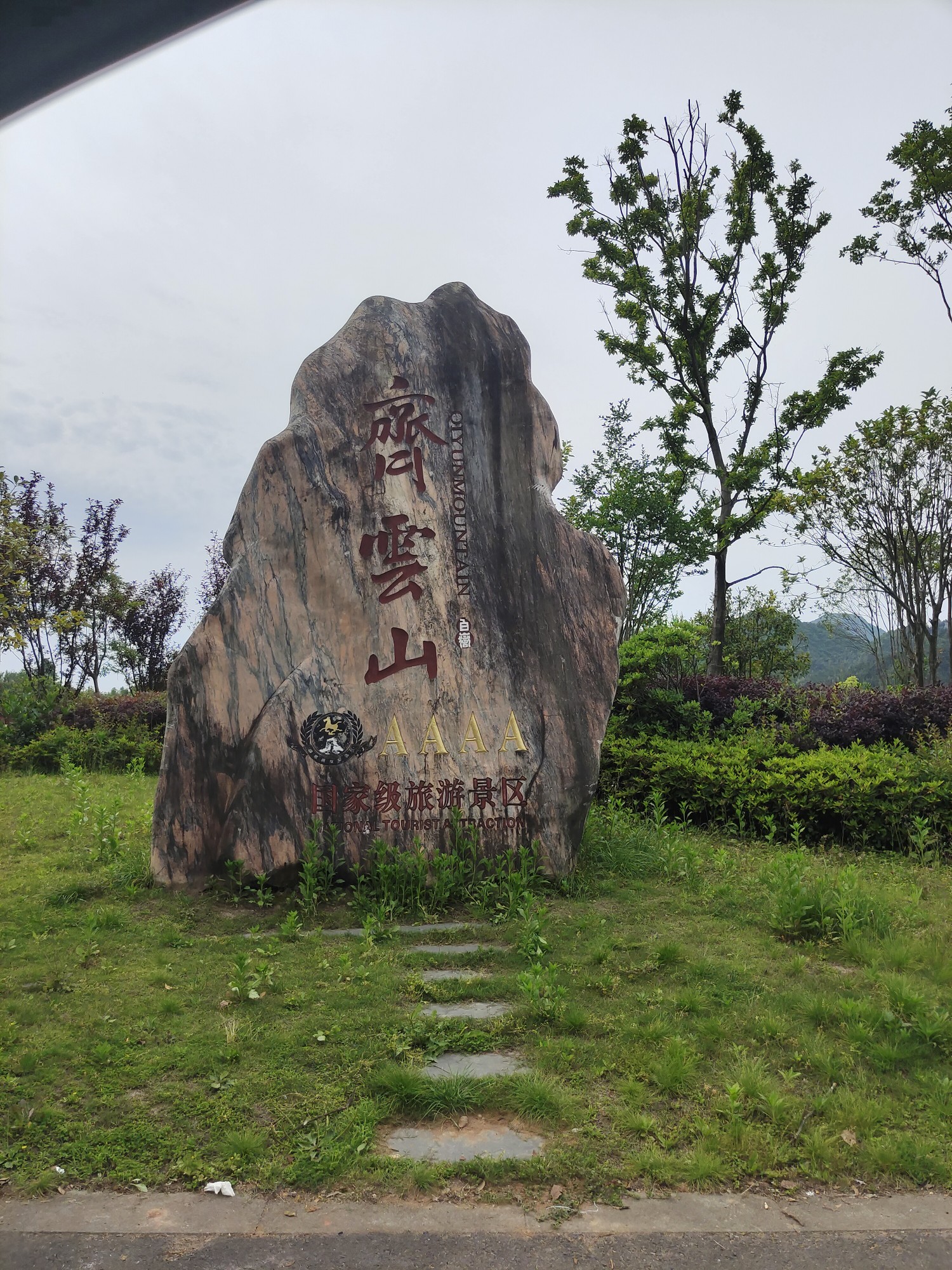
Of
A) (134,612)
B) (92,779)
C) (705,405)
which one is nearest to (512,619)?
(92,779)

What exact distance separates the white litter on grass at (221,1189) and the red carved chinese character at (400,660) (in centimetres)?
321

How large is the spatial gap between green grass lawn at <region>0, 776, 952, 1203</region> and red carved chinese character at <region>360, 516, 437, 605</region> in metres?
1.99

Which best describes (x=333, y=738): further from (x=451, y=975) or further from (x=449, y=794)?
(x=451, y=975)

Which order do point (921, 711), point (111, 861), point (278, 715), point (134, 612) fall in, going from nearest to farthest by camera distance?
1. point (278, 715)
2. point (111, 861)
3. point (921, 711)
4. point (134, 612)

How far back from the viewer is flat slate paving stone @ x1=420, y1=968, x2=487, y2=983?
4.02 m

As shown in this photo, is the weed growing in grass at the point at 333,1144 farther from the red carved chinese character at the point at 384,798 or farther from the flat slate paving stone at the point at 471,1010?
the red carved chinese character at the point at 384,798

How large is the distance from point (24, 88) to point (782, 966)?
14.1 ft

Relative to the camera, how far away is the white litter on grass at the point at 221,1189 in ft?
8.39

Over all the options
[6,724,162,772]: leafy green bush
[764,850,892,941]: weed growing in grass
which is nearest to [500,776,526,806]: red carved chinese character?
[764,850,892,941]: weed growing in grass

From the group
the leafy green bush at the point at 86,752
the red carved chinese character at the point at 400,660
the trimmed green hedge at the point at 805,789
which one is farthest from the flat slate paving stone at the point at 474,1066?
the leafy green bush at the point at 86,752

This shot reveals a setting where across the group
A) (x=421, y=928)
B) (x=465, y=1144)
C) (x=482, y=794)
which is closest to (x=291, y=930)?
(x=421, y=928)

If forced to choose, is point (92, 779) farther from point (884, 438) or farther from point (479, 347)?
point (884, 438)

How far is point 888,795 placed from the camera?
21.9 feet

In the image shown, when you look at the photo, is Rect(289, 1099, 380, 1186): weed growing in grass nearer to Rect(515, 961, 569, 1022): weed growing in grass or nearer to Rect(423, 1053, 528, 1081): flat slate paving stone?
Rect(423, 1053, 528, 1081): flat slate paving stone
